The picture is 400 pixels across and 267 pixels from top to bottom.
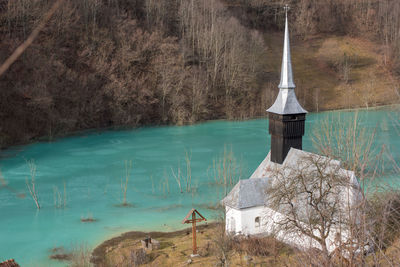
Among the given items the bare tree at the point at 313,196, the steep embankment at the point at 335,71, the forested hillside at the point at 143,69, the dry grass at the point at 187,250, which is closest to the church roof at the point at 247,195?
the bare tree at the point at 313,196

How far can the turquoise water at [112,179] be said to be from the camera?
2206 cm

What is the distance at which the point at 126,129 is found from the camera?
4888cm

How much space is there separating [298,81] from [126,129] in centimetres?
2754

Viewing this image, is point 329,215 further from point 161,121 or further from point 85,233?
point 161,121

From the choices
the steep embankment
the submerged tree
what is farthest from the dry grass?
the steep embankment

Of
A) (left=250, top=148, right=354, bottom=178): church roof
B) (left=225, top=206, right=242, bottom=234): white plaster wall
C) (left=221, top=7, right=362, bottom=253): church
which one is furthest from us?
(left=225, top=206, right=242, bottom=234): white plaster wall

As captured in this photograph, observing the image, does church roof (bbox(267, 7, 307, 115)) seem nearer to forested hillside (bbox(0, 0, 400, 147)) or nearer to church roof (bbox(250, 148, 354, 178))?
church roof (bbox(250, 148, 354, 178))

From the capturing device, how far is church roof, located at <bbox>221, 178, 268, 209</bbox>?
65.7 ft

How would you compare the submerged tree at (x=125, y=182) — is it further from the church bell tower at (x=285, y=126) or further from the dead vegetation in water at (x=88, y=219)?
the church bell tower at (x=285, y=126)

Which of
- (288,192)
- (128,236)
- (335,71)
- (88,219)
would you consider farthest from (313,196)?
(335,71)

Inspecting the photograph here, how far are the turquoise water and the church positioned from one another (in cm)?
379

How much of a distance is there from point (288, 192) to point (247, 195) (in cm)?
330

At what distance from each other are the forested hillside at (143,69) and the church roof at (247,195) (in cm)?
2792

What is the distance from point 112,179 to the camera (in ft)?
100
